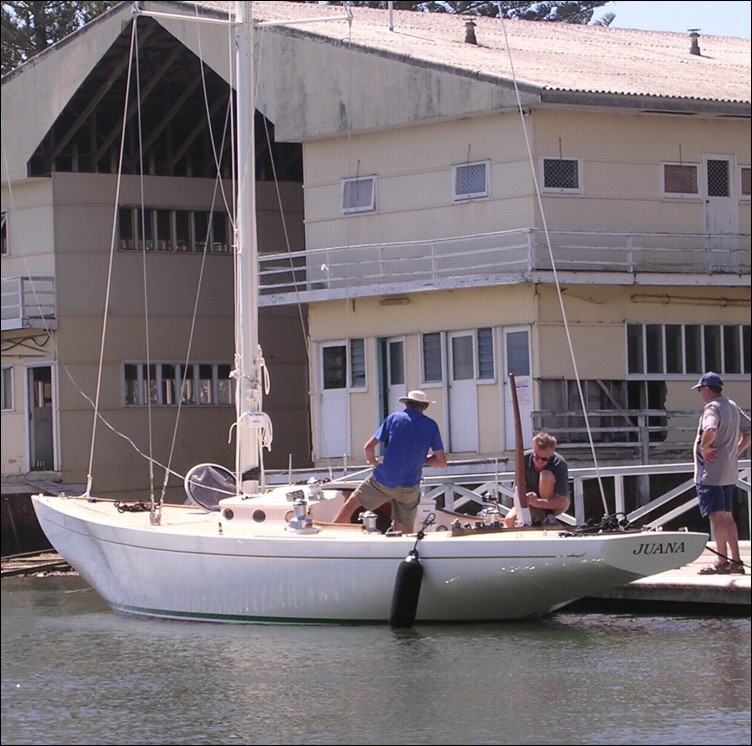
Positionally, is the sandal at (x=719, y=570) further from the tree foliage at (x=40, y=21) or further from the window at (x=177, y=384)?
the window at (x=177, y=384)

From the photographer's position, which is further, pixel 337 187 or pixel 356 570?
pixel 337 187

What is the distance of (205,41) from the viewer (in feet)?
107

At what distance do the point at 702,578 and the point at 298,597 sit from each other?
15.2 feet

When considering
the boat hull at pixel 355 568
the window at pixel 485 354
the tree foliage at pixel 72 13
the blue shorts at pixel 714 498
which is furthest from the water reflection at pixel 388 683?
the tree foliage at pixel 72 13

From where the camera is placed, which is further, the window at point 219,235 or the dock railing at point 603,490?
the window at point 219,235

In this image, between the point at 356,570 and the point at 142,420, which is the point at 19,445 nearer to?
the point at 142,420

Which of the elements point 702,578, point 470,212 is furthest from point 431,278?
point 702,578

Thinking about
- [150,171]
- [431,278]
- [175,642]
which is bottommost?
[175,642]

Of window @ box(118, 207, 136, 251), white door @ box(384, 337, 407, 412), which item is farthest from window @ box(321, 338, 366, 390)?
window @ box(118, 207, 136, 251)

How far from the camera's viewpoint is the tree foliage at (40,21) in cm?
3303

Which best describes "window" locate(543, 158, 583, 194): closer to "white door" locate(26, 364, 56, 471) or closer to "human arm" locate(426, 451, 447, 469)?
"human arm" locate(426, 451, 447, 469)

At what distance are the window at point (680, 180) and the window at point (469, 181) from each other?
3.24 meters

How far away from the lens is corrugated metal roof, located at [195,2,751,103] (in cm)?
2978

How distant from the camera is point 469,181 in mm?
30234
